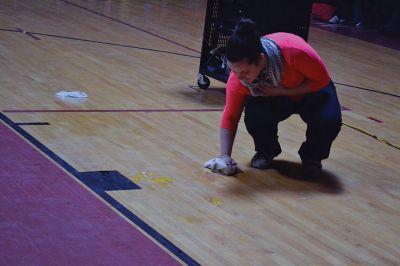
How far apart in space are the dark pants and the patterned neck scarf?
0.55 feet

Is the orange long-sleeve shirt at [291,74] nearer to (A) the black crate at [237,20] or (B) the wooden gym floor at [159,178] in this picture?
(B) the wooden gym floor at [159,178]

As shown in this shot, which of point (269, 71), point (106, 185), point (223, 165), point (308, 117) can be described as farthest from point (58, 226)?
point (308, 117)

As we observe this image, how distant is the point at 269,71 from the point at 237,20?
5.58 ft

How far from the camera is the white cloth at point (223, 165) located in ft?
9.60

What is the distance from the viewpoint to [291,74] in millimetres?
2887

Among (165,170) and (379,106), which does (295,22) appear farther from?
(165,170)

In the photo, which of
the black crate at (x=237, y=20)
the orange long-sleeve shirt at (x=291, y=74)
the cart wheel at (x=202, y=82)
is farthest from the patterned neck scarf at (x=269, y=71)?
the cart wheel at (x=202, y=82)

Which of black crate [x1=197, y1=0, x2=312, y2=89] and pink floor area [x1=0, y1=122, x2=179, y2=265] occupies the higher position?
black crate [x1=197, y1=0, x2=312, y2=89]

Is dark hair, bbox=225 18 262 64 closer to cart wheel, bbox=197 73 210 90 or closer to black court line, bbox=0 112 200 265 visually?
black court line, bbox=0 112 200 265

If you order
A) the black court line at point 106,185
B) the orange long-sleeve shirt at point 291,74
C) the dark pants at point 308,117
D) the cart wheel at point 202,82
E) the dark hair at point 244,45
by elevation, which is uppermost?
the dark hair at point 244,45

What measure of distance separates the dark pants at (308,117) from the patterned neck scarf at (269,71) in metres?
0.17

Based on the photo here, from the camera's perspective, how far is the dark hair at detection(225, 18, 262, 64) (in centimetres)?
Result: 262

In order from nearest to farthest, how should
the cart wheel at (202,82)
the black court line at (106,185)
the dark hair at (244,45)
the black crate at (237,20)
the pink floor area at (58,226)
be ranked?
the pink floor area at (58,226) → the black court line at (106,185) → the dark hair at (244,45) → the black crate at (237,20) → the cart wheel at (202,82)

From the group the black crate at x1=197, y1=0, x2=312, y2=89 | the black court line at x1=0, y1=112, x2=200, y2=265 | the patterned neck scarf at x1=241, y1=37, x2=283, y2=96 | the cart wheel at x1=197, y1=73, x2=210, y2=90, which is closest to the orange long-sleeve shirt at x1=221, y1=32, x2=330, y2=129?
the patterned neck scarf at x1=241, y1=37, x2=283, y2=96
